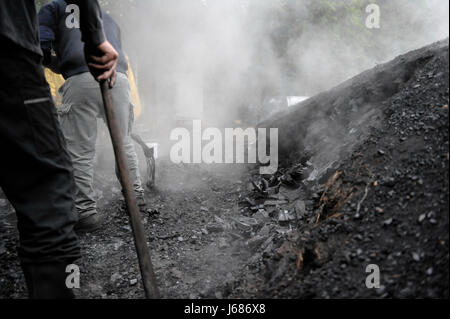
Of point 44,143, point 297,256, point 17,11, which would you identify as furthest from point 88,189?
point 297,256

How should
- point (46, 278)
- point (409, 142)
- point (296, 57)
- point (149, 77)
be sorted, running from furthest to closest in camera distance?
point (149, 77) < point (296, 57) < point (409, 142) < point (46, 278)

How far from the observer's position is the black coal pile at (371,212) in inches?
54.7

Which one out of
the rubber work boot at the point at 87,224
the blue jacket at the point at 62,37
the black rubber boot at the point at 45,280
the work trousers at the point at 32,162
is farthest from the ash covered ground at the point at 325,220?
the blue jacket at the point at 62,37

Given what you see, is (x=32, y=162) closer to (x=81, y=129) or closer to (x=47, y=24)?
(x=81, y=129)

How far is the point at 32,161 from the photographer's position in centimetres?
150

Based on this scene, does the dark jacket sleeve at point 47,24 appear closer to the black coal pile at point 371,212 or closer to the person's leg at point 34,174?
the person's leg at point 34,174

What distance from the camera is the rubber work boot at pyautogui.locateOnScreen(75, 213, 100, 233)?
3.00 m

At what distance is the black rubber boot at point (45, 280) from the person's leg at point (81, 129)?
1522mm

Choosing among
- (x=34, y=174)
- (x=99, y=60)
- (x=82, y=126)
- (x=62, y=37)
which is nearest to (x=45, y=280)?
(x=34, y=174)

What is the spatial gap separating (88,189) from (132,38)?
9391mm

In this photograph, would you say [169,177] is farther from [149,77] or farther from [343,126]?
[149,77]

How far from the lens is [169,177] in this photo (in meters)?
4.94

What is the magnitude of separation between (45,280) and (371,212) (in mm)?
1810

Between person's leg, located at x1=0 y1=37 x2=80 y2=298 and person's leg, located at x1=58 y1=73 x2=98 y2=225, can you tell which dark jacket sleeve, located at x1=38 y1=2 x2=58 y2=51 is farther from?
person's leg, located at x1=0 y1=37 x2=80 y2=298
